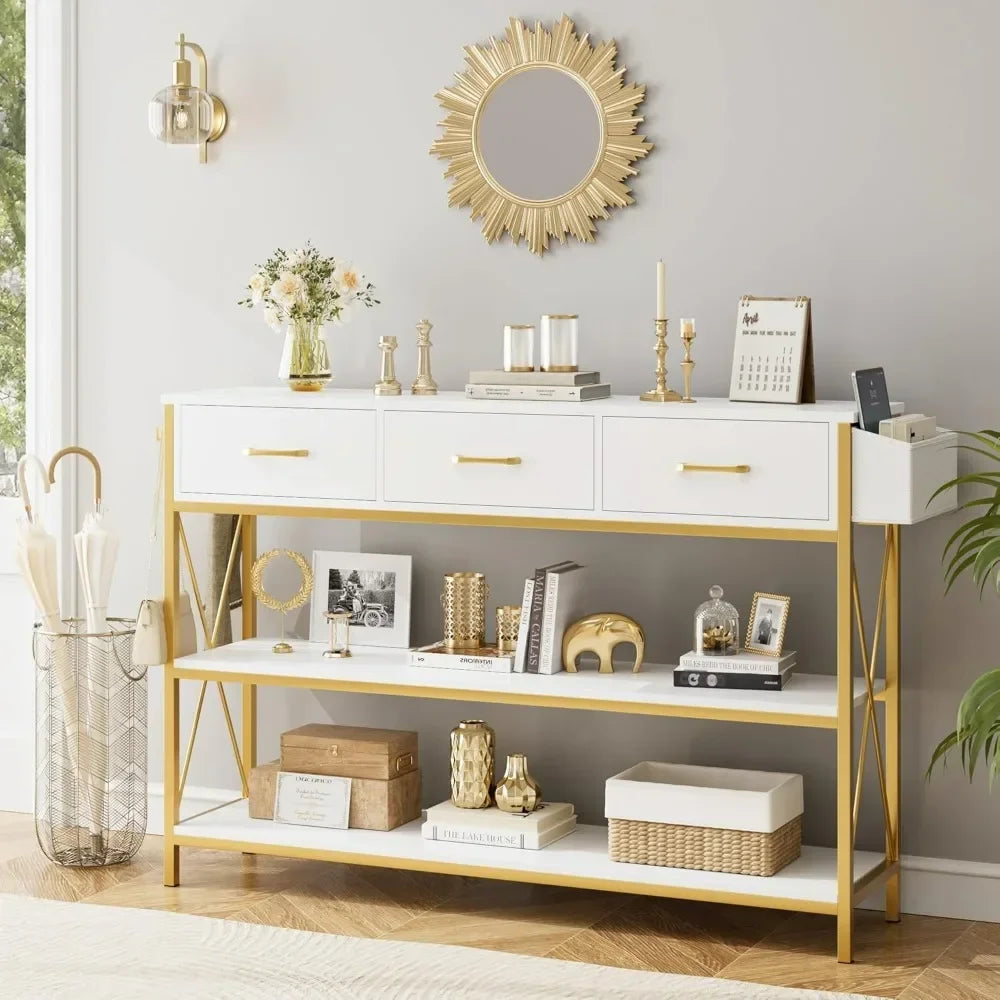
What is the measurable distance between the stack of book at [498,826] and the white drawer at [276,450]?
71 centimetres

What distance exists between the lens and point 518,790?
3.53 meters

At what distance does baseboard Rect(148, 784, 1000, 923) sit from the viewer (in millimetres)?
3451

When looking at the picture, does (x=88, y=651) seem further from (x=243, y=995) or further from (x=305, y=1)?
(x=305, y=1)

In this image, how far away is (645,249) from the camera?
3.64m

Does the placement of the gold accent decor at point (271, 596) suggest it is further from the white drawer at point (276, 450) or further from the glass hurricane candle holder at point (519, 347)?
the glass hurricane candle holder at point (519, 347)

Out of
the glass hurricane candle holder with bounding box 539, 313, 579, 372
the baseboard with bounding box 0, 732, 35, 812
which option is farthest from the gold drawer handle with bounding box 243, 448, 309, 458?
the baseboard with bounding box 0, 732, 35, 812

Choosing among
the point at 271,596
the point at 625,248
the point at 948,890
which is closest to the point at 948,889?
the point at 948,890

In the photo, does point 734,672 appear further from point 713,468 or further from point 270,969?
point 270,969

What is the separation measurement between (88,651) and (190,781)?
0.51 meters

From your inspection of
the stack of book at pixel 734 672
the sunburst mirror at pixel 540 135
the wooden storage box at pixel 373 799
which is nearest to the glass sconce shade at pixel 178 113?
the sunburst mirror at pixel 540 135

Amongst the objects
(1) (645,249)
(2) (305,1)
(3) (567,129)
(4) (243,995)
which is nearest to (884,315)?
(1) (645,249)

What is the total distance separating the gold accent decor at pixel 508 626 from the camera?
11.8ft

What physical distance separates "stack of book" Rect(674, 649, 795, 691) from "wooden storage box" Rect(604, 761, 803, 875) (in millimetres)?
207

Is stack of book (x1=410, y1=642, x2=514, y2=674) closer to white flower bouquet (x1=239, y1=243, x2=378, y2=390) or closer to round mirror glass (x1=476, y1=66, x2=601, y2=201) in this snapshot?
white flower bouquet (x1=239, y1=243, x2=378, y2=390)
